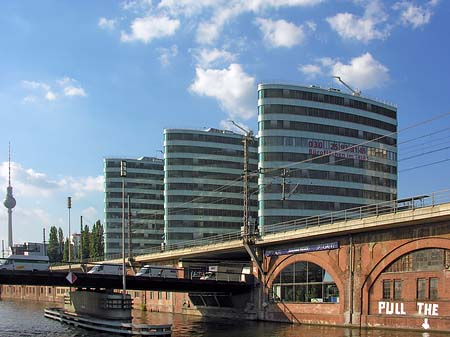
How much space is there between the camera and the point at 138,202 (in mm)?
175625

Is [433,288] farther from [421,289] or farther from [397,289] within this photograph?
[397,289]

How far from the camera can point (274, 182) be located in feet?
370

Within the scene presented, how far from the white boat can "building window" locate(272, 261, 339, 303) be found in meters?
15.3

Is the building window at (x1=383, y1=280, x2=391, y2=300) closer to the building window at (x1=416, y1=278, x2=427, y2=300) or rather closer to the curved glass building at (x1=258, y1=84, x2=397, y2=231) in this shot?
the building window at (x1=416, y1=278, x2=427, y2=300)

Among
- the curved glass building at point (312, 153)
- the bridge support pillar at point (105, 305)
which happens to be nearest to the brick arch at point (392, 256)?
the bridge support pillar at point (105, 305)

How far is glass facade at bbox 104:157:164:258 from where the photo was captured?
563ft

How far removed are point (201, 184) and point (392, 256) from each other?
101763 millimetres

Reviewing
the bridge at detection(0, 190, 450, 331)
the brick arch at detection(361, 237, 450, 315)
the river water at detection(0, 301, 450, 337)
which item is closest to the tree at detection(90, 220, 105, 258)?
the river water at detection(0, 301, 450, 337)

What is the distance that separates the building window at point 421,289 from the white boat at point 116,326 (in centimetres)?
1994

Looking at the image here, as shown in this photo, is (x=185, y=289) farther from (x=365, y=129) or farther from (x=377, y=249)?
(x=365, y=129)

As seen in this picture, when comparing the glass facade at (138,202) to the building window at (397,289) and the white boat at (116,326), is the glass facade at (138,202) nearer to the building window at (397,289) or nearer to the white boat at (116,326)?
the white boat at (116,326)

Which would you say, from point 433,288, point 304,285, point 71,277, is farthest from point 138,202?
point 433,288

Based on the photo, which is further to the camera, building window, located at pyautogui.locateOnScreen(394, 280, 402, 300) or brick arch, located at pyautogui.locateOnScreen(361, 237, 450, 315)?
building window, located at pyautogui.locateOnScreen(394, 280, 402, 300)

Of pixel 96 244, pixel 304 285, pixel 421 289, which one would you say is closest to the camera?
pixel 421 289
